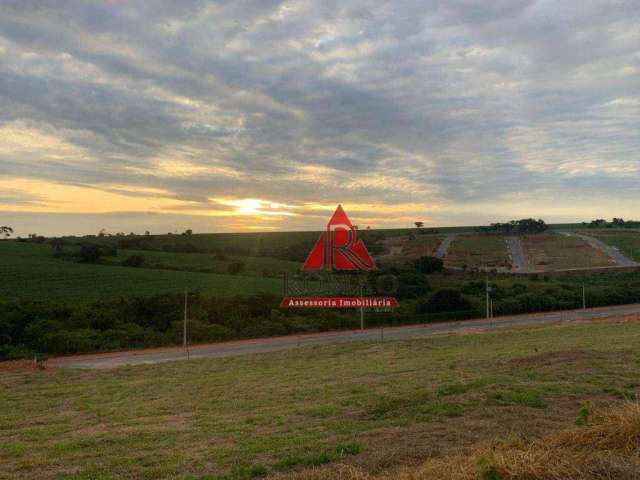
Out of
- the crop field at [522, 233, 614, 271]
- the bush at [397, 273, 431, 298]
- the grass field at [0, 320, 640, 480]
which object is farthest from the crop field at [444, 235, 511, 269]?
the grass field at [0, 320, 640, 480]

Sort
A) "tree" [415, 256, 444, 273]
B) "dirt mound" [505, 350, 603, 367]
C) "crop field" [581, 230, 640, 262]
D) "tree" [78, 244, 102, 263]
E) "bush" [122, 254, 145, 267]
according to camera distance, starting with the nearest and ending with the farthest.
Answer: "dirt mound" [505, 350, 603, 367]
"tree" [415, 256, 444, 273]
"bush" [122, 254, 145, 267]
"tree" [78, 244, 102, 263]
"crop field" [581, 230, 640, 262]

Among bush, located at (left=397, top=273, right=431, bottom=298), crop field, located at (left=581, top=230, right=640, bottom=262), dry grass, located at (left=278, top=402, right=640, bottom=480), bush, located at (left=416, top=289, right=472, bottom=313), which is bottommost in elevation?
bush, located at (left=416, top=289, right=472, bottom=313)

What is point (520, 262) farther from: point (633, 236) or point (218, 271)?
point (218, 271)

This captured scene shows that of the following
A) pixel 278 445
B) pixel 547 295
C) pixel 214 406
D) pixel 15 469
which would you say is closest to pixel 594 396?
pixel 278 445

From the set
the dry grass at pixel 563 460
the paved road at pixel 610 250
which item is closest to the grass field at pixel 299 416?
the dry grass at pixel 563 460

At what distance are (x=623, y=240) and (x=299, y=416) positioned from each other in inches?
3707

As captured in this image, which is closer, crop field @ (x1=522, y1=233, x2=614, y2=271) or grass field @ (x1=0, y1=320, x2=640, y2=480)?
grass field @ (x1=0, y1=320, x2=640, y2=480)

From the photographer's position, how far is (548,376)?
35.5 ft

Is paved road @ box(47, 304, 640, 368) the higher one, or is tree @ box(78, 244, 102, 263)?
tree @ box(78, 244, 102, 263)

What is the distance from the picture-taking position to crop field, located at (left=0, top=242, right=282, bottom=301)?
164 ft

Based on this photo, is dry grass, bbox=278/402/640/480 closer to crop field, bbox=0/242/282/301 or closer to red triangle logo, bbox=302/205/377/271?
red triangle logo, bbox=302/205/377/271

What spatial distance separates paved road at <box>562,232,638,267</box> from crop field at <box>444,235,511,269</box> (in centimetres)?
1502

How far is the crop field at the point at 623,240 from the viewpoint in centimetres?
7938

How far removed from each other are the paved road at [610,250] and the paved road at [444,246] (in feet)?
68.3
